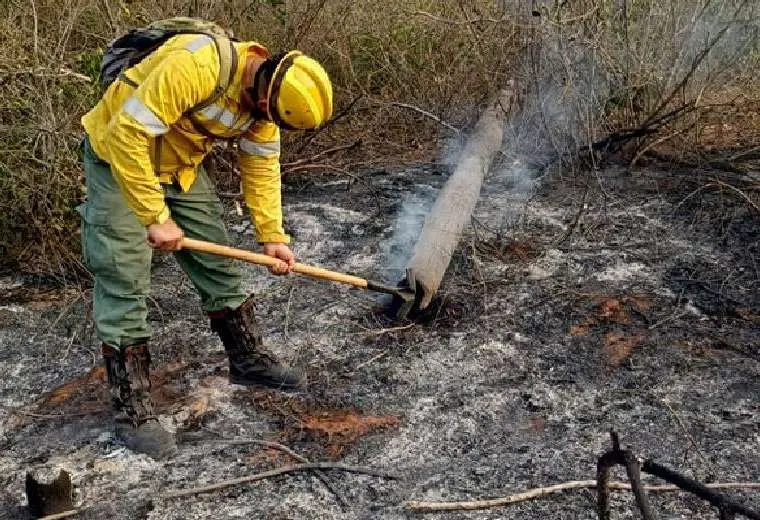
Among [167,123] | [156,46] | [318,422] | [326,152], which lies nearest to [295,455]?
[318,422]

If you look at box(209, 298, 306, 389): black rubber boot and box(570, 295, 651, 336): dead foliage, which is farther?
box(570, 295, 651, 336): dead foliage

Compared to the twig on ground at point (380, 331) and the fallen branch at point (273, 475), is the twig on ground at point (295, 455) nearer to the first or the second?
the fallen branch at point (273, 475)

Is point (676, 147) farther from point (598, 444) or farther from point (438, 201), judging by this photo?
point (598, 444)

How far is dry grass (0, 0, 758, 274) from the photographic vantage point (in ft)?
14.9

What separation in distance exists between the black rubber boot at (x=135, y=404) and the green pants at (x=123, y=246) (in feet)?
0.24

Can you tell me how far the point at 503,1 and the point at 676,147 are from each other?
1.87 m

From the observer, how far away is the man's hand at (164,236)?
2.81 meters

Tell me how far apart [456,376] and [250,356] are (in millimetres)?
963

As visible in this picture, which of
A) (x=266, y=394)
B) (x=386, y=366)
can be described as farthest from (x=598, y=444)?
(x=266, y=394)

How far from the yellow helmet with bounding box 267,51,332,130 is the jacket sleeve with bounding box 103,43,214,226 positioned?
24cm

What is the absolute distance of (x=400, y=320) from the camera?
13.2ft

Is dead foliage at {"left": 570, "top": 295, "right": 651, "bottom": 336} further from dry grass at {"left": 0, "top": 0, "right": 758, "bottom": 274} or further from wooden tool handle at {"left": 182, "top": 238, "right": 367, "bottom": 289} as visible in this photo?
dry grass at {"left": 0, "top": 0, "right": 758, "bottom": 274}

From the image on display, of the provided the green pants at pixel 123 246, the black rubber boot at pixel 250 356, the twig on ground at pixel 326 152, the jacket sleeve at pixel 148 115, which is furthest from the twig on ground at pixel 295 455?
the twig on ground at pixel 326 152

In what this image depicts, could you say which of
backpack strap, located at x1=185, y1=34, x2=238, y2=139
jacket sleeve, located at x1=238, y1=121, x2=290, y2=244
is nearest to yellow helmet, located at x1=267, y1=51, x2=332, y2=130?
backpack strap, located at x1=185, y1=34, x2=238, y2=139
